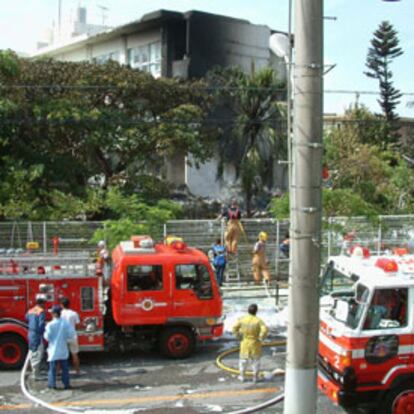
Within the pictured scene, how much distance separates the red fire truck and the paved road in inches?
17.4

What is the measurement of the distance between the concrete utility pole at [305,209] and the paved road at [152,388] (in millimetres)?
2917

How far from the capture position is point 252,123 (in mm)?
30578

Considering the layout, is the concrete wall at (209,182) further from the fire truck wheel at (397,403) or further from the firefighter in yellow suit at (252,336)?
the fire truck wheel at (397,403)

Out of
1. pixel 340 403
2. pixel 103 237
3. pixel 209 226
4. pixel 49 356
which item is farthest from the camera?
pixel 209 226

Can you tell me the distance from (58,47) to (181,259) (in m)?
37.1

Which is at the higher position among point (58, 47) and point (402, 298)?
point (58, 47)

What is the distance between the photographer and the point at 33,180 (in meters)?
23.1

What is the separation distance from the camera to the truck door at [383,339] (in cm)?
817

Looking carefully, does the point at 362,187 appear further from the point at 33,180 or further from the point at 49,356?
the point at 49,356

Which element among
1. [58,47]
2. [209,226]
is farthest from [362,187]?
[58,47]

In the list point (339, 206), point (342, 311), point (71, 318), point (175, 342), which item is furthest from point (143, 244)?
point (339, 206)

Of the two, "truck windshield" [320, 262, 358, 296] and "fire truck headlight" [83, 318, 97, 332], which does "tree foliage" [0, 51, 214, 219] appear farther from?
"truck windshield" [320, 262, 358, 296]

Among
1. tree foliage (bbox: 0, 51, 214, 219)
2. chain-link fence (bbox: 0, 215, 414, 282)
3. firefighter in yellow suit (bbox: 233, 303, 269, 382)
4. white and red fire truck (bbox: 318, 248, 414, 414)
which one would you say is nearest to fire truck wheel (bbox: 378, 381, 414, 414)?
white and red fire truck (bbox: 318, 248, 414, 414)

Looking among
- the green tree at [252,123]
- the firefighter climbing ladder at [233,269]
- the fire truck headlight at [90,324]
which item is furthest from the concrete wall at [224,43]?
the fire truck headlight at [90,324]
